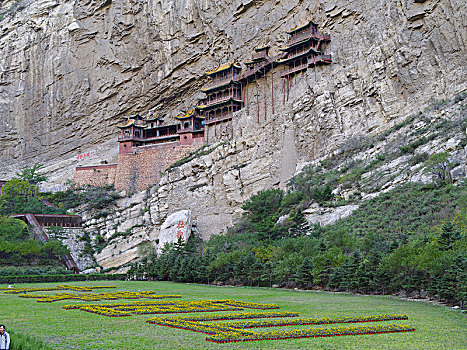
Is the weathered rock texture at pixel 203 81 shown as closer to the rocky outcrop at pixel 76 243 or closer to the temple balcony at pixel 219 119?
the temple balcony at pixel 219 119

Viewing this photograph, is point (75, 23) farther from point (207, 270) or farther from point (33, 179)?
point (207, 270)

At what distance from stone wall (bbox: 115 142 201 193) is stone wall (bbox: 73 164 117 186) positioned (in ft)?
4.36

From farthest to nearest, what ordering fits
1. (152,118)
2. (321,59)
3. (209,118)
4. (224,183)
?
(152,118)
(209,118)
(224,183)
(321,59)

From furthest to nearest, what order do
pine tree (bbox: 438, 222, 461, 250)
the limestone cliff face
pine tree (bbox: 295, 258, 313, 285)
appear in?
1. the limestone cliff face
2. pine tree (bbox: 295, 258, 313, 285)
3. pine tree (bbox: 438, 222, 461, 250)

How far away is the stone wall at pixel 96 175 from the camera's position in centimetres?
5369

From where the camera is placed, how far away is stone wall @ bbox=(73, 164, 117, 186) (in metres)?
53.7

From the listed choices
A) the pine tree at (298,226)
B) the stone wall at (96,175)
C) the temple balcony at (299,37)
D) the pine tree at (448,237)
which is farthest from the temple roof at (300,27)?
the pine tree at (448,237)

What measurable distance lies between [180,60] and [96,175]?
15.4m

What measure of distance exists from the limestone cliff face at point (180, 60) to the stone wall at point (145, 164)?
10.1 m

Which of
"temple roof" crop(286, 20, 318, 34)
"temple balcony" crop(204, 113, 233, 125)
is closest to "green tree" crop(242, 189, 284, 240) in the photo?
"temple balcony" crop(204, 113, 233, 125)

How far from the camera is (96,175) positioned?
5412 cm

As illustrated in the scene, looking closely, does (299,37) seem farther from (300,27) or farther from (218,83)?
(218,83)

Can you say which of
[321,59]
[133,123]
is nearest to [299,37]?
[321,59]

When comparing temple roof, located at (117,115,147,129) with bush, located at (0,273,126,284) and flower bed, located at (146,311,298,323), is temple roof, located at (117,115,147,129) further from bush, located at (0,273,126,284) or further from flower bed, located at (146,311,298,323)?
flower bed, located at (146,311,298,323)
